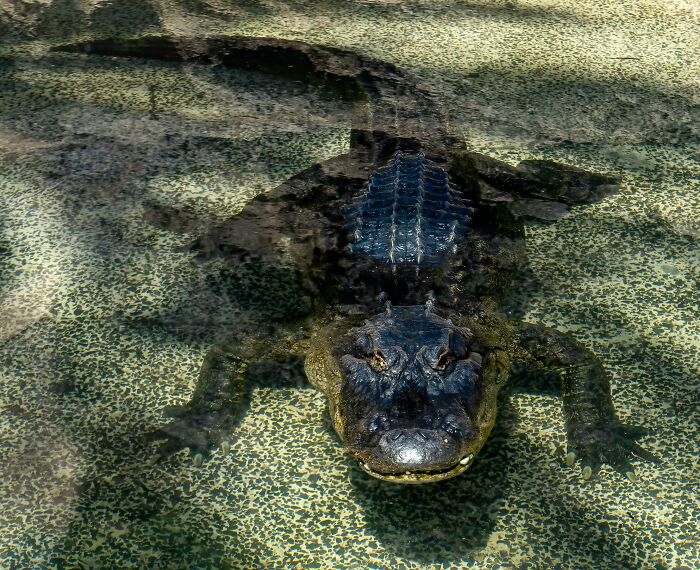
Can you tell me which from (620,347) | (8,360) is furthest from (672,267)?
(8,360)

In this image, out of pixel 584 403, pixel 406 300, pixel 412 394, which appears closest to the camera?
pixel 412 394

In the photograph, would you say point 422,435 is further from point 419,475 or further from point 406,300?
point 406,300

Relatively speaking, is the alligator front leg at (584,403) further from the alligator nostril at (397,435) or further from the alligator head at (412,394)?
the alligator nostril at (397,435)

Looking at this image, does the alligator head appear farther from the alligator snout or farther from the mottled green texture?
the mottled green texture

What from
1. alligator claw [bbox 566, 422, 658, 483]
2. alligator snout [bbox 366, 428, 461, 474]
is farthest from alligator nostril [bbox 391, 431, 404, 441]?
alligator claw [bbox 566, 422, 658, 483]

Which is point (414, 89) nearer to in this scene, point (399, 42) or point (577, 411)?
point (399, 42)

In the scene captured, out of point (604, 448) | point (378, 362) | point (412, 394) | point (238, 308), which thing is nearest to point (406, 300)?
point (378, 362)
